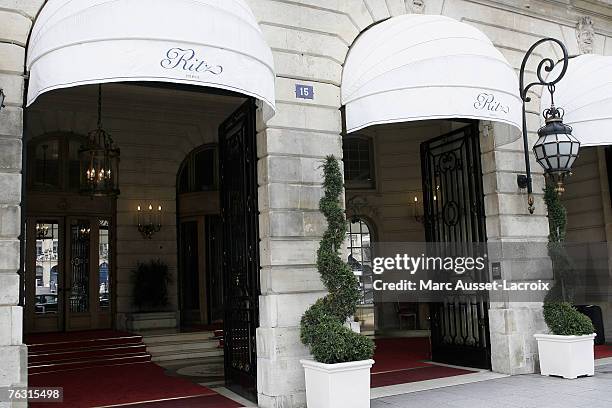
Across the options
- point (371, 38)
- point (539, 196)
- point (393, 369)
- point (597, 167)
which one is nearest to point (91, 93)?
point (371, 38)

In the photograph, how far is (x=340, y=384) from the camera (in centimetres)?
694

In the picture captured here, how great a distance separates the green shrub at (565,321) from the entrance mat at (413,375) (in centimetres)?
156

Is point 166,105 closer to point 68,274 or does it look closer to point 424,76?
point 68,274

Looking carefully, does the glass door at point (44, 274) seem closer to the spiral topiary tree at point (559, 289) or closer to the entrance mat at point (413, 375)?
the entrance mat at point (413, 375)

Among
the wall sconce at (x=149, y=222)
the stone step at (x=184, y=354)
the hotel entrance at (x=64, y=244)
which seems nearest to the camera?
the stone step at (x=184, y=354)

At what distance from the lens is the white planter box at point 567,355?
9.01 metres

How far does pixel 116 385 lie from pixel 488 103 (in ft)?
23.8

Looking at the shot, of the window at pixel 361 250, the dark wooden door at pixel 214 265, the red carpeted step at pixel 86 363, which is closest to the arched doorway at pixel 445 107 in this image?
the window at pixel 361 250

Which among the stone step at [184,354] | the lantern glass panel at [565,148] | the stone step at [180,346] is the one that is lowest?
the stone step at [184,354]

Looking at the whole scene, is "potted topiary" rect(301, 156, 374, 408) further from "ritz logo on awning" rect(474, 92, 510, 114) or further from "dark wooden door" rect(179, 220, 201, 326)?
"dark wooden door" rect(179, 220, 201, 326)

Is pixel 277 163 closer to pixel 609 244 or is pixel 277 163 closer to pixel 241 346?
pixel 241 346

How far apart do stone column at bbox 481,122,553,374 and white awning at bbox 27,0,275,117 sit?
15.9 feet

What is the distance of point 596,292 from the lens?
43.8 ft

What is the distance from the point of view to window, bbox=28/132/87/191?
46.4ft
